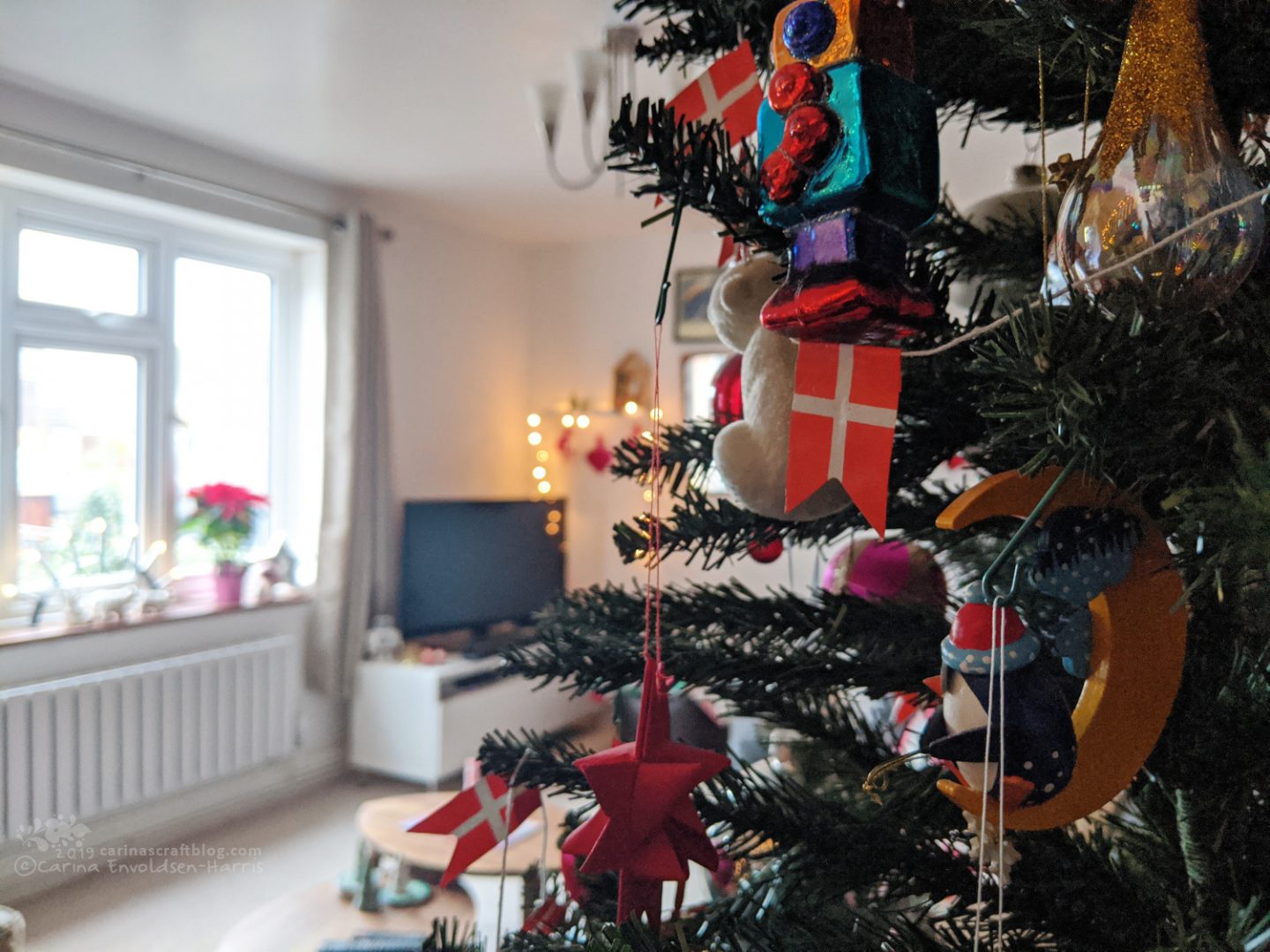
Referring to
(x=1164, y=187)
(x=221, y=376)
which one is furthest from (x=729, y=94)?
(x=221, y=376)

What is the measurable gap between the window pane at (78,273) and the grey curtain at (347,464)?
0.71m

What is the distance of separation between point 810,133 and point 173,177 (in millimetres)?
3142

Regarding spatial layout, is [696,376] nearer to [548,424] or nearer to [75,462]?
[548,424]

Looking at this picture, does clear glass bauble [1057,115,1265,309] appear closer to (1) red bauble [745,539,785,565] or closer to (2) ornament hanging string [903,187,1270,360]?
(2) ornament hanging string [903,187,1270,360]

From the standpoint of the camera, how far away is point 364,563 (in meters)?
3.48

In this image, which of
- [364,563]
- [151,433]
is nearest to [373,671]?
[364,563]

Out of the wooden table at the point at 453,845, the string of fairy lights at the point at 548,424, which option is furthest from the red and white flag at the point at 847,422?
the string of fairy lights at the point at 548,424

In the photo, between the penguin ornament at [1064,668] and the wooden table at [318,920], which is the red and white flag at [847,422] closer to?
the penguin ornament at [1064,668]

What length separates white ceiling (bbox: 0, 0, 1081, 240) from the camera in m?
2.03

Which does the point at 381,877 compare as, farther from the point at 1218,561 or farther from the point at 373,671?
the point at 1218,561

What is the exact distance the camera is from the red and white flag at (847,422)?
37 cm

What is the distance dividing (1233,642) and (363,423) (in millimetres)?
Answer: 3436

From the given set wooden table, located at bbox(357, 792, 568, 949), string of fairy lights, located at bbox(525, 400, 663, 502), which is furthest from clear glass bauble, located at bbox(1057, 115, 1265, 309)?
string of fairy lights, located at bbox(525, 400, 663, 502)

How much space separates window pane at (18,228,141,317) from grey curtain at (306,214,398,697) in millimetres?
712
